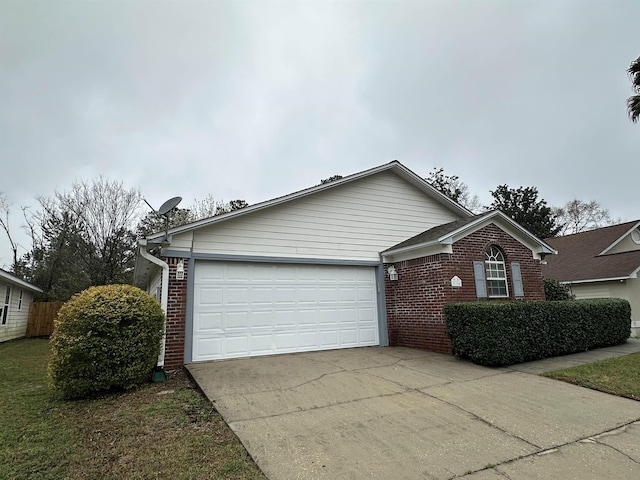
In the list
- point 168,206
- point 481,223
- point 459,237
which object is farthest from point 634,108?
point 168,206

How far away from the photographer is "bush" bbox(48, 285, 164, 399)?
5504 mm

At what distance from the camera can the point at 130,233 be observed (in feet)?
74.7

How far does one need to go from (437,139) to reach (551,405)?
43.0ft

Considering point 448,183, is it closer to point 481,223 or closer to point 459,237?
point 481,223

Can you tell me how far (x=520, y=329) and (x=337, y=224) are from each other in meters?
5.19

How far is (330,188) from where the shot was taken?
394 inches

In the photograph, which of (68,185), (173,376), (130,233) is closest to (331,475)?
(173,376)

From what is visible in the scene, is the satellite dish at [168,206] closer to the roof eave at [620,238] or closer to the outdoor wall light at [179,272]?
the outdoor wall light at [179,272]

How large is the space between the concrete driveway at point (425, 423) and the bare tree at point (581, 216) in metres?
33.2

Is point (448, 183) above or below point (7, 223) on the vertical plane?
above

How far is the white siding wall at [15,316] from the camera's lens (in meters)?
15.9

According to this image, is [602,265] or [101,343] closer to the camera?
[101,343]

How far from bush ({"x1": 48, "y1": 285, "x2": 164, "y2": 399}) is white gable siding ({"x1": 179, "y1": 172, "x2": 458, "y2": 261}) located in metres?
2.15

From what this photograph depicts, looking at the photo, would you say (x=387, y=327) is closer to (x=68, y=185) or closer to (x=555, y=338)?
(x=555, y=338)
